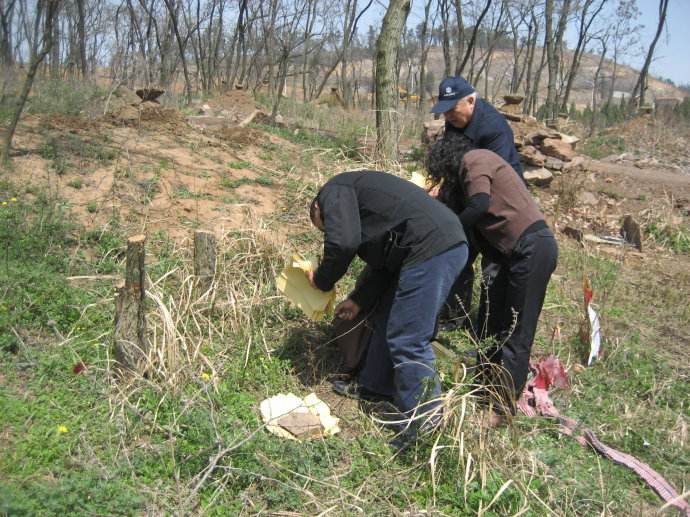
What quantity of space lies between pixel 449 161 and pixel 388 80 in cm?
345

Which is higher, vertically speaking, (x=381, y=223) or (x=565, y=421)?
(x=381, y=223)

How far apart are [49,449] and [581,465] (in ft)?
8.47

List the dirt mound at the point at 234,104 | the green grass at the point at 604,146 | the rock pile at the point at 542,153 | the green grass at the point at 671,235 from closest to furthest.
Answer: the green grass at the point at 671,235 < the rock pile at the point at 542,153 < the dirt mound at the point at 234,104 < the green grass at the point at 604,146

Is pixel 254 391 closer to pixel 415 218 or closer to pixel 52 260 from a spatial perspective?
pixel 415 218

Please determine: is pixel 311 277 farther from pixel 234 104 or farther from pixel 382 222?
pixel 234 104

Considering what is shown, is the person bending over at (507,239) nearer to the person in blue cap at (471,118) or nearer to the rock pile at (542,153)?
the person in blue cap at (471,118)

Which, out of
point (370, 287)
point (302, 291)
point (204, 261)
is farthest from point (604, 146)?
point (302, 291)

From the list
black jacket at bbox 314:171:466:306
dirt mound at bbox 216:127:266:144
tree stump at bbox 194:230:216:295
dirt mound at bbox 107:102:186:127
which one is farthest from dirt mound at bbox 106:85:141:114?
black jacket at bbox 314:171:466:306

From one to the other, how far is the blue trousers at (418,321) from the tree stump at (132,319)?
50.7 inches

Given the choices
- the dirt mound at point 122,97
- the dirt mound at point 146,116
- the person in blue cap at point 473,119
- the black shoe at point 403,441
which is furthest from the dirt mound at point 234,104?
the black shoe at point 403,441

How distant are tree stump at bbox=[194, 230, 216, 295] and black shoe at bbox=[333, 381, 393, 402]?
104 centimetres

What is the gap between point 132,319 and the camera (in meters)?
3.21

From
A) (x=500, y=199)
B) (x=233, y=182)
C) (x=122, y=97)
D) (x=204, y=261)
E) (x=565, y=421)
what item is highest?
(x=122, y=97)

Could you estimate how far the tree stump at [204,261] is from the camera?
3941 mm
